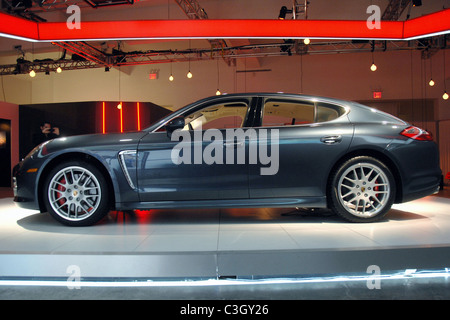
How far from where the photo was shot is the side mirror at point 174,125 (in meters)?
2.82

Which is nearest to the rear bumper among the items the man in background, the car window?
the car window

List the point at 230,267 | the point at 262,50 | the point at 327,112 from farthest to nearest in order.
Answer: the point at 262,50
the point at 327,112
the point at 230,267

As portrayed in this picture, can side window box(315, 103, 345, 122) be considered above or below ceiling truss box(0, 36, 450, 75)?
below

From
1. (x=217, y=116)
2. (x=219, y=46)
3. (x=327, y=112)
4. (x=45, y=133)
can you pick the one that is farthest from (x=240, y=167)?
(x=219, y=46)

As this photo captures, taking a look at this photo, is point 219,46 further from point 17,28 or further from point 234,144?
point 234,144

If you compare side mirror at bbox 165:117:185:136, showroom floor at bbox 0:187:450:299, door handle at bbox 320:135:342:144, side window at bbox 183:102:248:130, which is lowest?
showroom floor at bbox 0:187:450:299

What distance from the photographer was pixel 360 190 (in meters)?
2.91

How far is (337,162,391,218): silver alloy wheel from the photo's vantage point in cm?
291

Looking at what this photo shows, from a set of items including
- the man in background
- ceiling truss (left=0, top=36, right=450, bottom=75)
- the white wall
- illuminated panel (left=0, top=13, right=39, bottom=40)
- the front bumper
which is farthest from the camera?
the white wall

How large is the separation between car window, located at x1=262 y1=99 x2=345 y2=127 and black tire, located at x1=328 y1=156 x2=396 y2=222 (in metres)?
0.48

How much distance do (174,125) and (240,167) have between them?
0.68 meters

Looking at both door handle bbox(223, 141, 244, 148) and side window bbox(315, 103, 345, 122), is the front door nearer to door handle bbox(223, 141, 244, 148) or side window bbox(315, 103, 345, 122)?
door handle bbox(223, 141, 244, 148)

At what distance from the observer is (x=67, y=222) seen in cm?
292

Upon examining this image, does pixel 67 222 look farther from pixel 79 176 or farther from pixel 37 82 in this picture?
pixel 37 82
